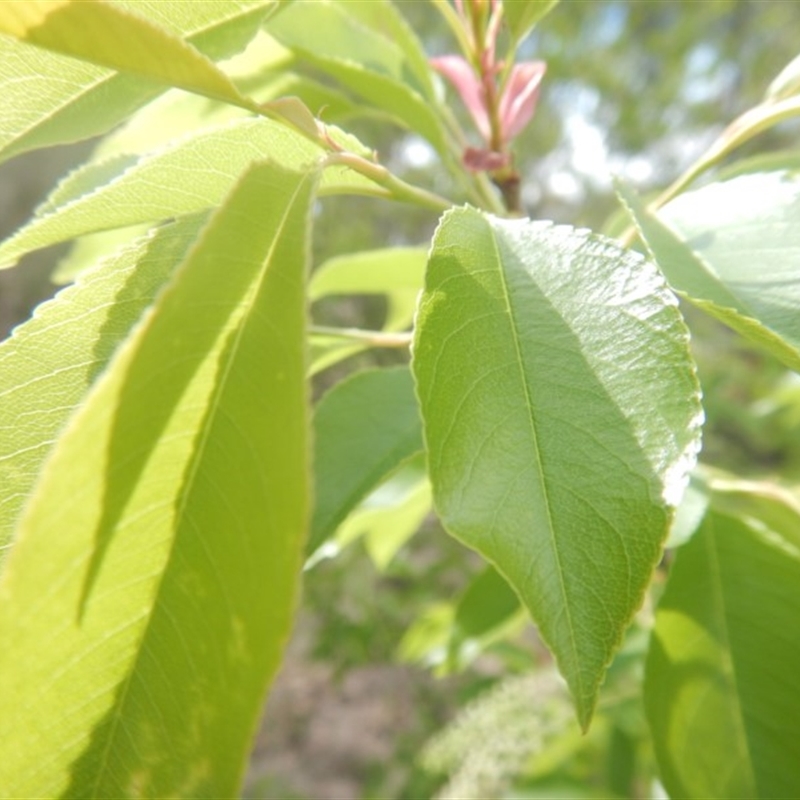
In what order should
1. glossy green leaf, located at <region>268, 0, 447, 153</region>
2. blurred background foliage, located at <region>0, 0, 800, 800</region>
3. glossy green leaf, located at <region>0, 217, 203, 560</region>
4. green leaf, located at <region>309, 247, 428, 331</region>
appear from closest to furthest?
glossy green leaf, located at <region>0, 217, 203, 560</region>, glossy green leaf, located at <region>268, 0, 447, 153</region>, green leaf, located at <region>309, 247, 428, 331</region>, blurred background foliage, located at <region>0, 0, 800, 800</region>

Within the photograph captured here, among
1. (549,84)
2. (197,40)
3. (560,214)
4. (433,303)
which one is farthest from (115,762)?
(560,214)

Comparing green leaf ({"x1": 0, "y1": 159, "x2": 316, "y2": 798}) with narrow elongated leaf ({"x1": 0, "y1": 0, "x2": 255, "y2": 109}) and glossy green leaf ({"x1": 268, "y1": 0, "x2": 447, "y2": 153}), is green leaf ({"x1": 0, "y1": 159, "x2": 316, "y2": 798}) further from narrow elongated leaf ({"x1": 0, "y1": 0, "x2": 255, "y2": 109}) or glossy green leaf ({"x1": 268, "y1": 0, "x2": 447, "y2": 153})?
glossy green leaf ({"x1": 268, "y1": 0, "x2": 447, "y2": 153})

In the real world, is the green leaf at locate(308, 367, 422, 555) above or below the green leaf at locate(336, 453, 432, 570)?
above

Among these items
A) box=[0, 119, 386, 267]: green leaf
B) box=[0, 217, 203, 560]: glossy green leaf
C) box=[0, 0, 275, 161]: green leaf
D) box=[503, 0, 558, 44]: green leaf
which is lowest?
box=[0, 217, 203, 560]: glossy green leaf

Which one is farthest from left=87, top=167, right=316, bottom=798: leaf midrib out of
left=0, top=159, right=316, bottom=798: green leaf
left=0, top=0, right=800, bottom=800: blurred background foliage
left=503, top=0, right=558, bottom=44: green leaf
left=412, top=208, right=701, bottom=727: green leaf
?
left=0, top=0, right=800, bottom=800: blurred background foliage

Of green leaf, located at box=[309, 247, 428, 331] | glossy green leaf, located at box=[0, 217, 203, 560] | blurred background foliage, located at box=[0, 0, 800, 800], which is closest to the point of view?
glossy green leaf, located at box=[0, 217, 203, 560]

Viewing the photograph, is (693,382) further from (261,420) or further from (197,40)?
(197,40)

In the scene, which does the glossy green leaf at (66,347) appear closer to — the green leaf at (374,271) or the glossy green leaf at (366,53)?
the glossy green leaf at (366,53)
